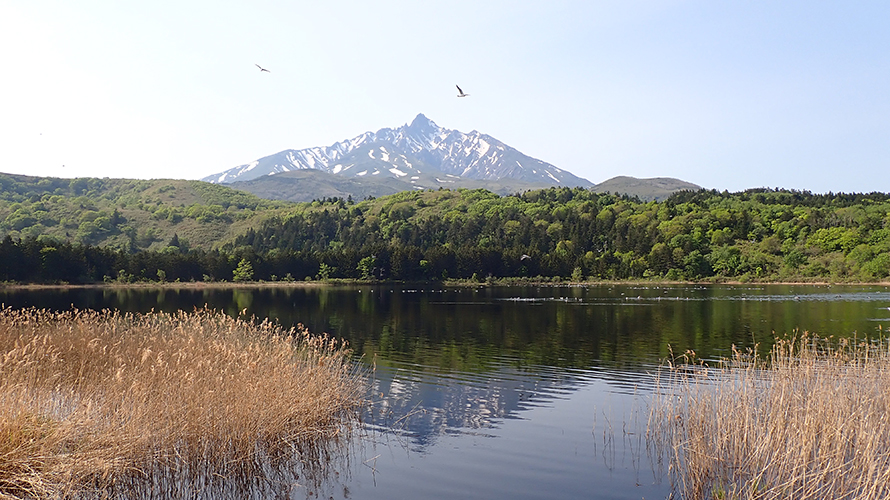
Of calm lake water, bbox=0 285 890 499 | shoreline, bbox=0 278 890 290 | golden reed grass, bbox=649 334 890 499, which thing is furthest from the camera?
shoreline, bbox=0 278 890 290

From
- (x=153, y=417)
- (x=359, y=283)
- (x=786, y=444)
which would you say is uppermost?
(x=359, y=283)

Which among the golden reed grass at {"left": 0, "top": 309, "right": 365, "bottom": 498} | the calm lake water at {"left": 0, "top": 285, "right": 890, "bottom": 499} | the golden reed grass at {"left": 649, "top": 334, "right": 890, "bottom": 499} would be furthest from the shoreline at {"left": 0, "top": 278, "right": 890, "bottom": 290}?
the golden reed grass at {"left": 649, "top": 334, "right": 890, "bottom": 499}

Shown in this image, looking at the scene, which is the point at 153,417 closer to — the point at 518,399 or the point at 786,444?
the point at 518,399

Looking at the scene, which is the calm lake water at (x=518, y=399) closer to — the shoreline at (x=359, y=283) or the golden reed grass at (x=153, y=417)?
the golden reed grass at (x=153, y=417)

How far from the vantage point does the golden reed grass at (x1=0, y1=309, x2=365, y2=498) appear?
14.1 m

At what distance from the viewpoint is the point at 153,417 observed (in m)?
16.9

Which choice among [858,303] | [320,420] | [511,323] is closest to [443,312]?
[511,323]

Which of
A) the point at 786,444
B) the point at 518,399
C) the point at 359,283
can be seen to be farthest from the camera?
the point at 359,283

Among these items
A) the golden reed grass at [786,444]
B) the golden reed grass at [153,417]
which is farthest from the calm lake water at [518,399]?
the golden reed grass at [153,417]

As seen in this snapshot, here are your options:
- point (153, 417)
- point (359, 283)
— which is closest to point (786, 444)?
point (153, 417)

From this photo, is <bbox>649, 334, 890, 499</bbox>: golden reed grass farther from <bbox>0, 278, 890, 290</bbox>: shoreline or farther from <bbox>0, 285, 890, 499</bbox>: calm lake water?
<bbox>0, 278, 890, 290</bbox>: shoreline

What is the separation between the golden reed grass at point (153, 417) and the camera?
14.1 m

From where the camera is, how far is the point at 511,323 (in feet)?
200

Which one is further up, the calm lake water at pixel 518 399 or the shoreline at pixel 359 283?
the shoreline at pixel 359 283
